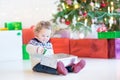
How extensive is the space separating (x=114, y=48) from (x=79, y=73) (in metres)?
0.56

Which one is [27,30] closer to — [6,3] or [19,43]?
[19,43]

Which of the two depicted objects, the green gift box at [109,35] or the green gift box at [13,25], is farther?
the green gift box at [13,25]

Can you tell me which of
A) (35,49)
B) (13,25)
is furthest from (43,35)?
(13,25)

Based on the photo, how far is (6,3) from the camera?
2.19 metres

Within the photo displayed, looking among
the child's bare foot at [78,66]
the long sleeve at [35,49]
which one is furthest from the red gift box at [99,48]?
the long sleeve at [35,49]

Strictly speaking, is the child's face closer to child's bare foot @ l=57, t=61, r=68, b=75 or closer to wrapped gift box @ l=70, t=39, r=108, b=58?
child's bare foot @ l=57, t=61, r=68, b=75

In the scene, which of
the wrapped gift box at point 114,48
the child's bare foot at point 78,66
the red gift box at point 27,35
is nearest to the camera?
the child's bare foot at point 78,66

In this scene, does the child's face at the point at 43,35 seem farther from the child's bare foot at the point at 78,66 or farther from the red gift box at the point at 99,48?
the red gift box at the point at 99,48

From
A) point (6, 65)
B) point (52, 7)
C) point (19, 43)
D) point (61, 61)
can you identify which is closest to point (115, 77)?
point (61, 61)

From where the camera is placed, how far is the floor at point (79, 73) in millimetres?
1299

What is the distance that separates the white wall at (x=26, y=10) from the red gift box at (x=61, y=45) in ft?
1.00

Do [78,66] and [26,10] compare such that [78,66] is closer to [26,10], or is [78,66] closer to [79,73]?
[79,73]

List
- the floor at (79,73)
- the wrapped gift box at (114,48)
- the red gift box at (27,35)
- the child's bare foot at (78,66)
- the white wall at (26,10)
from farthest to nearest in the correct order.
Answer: the white wall at (26,10) < the red gift box at (27,35) < the wrapped gift box at (114,48) < the child's bare foot at (78,66) < the floor at (79,73)

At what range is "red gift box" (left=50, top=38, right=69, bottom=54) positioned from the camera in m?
2.01
